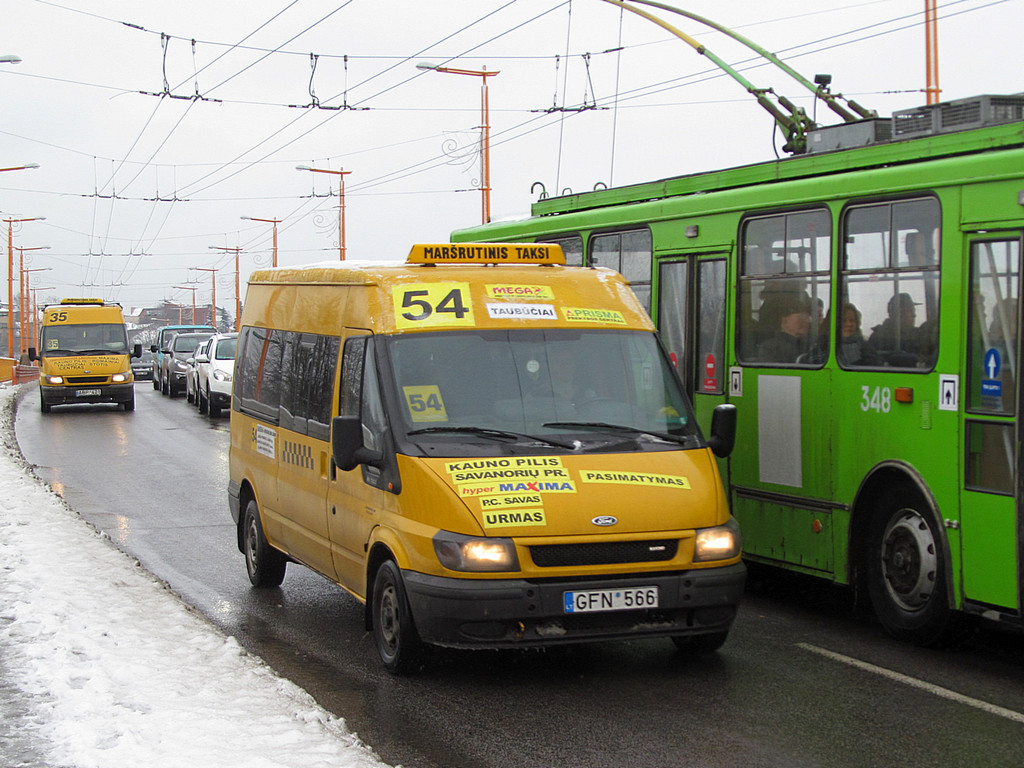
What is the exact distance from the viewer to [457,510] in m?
6.48

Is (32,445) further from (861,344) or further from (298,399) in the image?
(861,344)

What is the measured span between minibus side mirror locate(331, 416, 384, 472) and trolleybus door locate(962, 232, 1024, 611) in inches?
125

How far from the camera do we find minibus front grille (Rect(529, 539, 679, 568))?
21.3 ft

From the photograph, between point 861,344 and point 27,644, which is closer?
point 27,644

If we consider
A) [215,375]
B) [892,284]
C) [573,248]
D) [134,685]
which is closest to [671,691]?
[134,685]

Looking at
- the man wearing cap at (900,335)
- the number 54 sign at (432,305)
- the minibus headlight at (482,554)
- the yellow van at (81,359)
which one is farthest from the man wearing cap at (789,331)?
the yellow van at (81,359)

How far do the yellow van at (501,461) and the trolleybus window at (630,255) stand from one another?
6.96ft

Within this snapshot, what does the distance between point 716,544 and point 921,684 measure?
1262 millimetres

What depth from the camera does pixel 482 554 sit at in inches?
253

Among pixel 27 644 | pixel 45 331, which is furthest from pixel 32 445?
pixel 27 644

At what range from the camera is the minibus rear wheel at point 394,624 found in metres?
6.80

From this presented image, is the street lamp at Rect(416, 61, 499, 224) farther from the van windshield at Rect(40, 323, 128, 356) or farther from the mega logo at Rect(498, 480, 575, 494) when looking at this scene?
the mega logo at Rect(498, 480, 575, 494)

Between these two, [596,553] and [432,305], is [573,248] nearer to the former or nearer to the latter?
[432,305]

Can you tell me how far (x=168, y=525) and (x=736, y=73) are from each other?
24.2 feet
